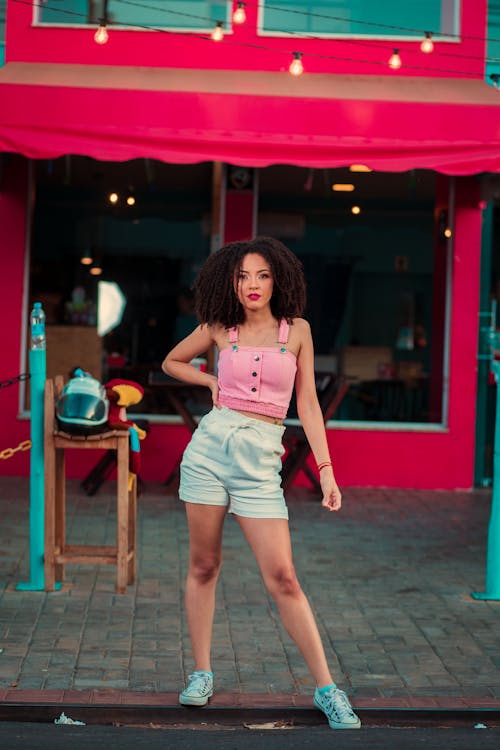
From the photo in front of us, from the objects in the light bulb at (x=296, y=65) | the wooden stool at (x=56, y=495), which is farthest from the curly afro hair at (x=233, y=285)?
the light bulb at (x=296, y=65)

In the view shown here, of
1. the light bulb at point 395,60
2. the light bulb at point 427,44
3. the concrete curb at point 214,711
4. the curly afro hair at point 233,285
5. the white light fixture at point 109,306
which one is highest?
the light bulb at point 427,44

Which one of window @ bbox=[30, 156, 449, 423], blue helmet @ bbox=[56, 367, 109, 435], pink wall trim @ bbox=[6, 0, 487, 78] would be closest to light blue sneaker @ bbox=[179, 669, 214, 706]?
blue helmet @ bbox=[56, 367, 109, 435]

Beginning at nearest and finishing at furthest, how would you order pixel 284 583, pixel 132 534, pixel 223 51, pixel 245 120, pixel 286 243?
pixel 284 583 → pixel 132 534 → pixel 245 120 → pixel 223 51 → pixel 286 243

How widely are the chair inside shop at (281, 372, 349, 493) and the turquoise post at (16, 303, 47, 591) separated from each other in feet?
10.2

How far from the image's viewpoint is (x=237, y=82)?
10164 mm

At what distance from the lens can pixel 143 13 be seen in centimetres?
1061

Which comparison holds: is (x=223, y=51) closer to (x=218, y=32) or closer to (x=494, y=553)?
(x=218, y=32)

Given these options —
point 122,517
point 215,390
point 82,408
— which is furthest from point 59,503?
point 215,390

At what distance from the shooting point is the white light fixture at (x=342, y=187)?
10.9 meters

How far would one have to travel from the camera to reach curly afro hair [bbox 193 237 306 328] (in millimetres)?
4977

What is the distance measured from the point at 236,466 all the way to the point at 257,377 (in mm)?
357

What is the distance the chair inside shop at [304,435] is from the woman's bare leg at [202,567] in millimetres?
4705

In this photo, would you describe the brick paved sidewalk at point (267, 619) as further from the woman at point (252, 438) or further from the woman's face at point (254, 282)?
the woman's face at point (254, 282)

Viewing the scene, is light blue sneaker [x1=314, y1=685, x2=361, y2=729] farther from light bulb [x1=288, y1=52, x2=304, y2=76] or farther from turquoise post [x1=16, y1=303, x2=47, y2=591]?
light bulb [x1=288, y1=52, x2=304, y2=76]
